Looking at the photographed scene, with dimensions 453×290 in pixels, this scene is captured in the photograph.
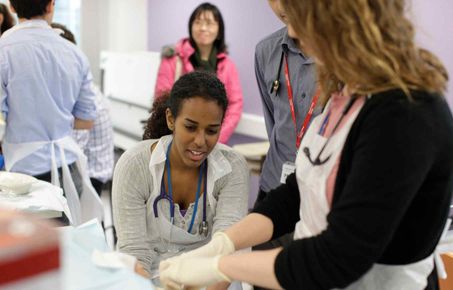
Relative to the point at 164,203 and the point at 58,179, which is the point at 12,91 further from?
the point at 164,203

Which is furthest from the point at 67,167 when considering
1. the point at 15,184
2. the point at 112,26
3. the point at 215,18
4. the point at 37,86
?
the point at 112,26

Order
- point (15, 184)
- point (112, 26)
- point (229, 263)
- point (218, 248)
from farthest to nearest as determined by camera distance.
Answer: point (112, 26) < point (15, 184) < point (218, 248) < point (229, 263)

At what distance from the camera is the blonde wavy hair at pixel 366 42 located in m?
0.82

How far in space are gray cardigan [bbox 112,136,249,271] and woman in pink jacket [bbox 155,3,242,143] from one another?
148cm

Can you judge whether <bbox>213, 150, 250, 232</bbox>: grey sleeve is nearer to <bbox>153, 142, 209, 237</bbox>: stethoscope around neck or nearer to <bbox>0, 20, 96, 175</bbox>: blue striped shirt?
<bbox>153, 142, 209, 237</bbox>: stethoscope around neck

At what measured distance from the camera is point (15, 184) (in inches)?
63.7

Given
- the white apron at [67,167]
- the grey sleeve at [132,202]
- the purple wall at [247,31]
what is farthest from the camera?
the purple wall at [247,31]

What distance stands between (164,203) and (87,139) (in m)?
1.52

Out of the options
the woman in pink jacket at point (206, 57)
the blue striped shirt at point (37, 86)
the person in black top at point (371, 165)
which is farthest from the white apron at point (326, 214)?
the woman in pink jacket at point (206, 57)

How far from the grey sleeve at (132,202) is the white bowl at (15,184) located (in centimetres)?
33

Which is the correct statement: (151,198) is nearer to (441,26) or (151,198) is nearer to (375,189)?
(375,189)

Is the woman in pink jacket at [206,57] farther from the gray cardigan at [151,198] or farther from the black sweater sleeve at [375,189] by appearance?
the black sweater sleeve at [375,189]

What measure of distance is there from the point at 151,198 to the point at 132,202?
5cm

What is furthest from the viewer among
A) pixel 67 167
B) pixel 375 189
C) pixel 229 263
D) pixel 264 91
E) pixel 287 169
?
pixel 67 167
